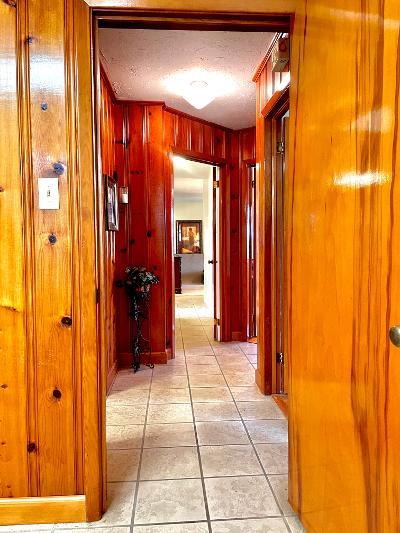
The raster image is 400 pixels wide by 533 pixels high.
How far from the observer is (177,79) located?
3279 mm

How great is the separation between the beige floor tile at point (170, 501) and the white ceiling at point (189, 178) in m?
4.04

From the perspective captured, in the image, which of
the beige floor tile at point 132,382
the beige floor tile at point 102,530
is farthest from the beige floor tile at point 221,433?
the beige floor tile at point 132,382

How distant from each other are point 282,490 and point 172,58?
113 inches

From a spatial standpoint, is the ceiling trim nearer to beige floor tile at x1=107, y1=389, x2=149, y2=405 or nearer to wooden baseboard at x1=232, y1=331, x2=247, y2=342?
beige floor tile at x1=107, y1=389, x2=149, y2=405

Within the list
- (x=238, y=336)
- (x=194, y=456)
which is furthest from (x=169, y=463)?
(x=238, y=336)

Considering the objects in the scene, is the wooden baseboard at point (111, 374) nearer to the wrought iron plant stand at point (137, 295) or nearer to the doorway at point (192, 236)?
the wrought iron plant stand at point (137, 295)

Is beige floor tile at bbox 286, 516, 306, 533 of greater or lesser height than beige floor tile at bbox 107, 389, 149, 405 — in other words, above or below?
above

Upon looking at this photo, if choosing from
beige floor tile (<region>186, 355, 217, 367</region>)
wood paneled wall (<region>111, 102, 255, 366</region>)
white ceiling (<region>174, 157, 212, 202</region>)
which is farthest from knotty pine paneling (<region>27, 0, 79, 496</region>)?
white ceiling (<region>174, 157, 212, 202</region>)

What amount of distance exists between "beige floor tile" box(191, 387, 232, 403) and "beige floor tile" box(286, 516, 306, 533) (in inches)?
51.8

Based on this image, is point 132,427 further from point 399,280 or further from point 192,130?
point 192,130

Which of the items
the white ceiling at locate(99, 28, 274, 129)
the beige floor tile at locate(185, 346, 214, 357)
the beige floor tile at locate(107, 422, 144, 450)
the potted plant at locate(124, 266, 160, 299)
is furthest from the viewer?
the beige floor tile at locate(185, 346, 214, 357)

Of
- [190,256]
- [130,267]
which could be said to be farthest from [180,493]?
[190,256]

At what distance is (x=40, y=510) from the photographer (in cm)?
163

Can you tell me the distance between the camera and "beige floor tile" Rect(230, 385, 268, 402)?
2980mm
